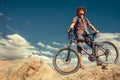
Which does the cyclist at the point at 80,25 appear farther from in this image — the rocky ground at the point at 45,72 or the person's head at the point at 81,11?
the rocky ground at the point at 45,72

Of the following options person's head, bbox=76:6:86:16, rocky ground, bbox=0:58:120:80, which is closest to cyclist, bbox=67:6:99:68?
person's head, bbox=76:6:86:16

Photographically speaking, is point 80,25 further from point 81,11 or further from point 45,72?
point 45,72

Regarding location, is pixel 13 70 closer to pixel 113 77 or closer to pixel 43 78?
pixel 43 78

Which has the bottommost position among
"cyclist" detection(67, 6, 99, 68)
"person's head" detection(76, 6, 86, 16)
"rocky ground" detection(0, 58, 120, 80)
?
"rocky ground" detection(0, 58, 120, 80)

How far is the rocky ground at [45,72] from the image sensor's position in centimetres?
1194

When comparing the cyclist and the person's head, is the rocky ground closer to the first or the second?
the cyclist

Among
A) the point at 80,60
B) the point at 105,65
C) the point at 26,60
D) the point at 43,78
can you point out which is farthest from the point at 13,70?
the point at 105,65

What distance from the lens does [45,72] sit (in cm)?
1409

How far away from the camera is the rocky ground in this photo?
1194cm

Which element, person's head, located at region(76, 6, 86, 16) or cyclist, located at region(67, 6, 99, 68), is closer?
cyclist, located at region(67, 6, 99, 68)

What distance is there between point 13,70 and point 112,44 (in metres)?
5.62

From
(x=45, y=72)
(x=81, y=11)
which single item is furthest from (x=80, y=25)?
(x=45, y=72)

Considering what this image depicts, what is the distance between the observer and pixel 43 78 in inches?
544

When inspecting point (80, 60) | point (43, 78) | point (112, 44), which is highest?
point (112, 44)
